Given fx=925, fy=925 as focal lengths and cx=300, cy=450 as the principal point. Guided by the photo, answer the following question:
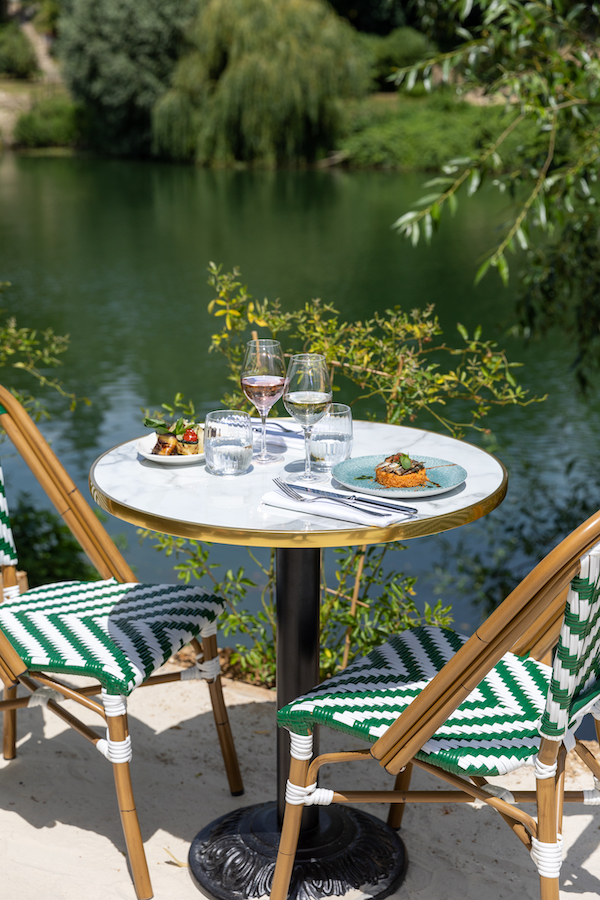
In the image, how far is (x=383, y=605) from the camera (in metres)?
2.89

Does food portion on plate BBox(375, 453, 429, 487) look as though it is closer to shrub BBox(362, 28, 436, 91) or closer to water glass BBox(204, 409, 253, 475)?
water glass BBox(204, 409, 253, 475)

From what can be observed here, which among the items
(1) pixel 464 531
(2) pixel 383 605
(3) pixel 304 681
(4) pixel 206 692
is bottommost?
(1) pixel 464 531

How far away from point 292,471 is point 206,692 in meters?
1.22

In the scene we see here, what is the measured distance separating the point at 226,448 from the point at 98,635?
1.72 ft

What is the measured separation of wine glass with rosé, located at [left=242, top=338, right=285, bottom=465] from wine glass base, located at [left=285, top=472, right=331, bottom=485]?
12 centimetres

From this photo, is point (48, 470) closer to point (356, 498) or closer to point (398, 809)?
point (356, 498)

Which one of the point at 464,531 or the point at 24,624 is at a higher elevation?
the point at 24,624

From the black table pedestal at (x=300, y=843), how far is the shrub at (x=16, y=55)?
41.9 meters

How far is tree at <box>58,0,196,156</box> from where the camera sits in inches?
990

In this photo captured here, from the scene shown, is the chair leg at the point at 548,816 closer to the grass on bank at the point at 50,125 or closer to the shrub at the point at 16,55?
the grass on bank at the point at 50,125

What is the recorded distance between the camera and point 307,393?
5.93 ft

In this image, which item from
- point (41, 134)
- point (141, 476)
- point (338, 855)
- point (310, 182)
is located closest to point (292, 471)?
point (141, 476)

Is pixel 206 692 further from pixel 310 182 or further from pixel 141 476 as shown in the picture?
pixel 310 182

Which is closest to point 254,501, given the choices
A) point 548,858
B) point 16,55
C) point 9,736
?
point 548,858
